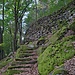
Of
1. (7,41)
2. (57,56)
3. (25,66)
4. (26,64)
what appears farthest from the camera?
(7,41)

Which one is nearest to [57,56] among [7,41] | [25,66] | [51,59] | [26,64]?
[51,59]

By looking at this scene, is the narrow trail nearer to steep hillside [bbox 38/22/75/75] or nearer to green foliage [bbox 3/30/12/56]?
steep hillside [bbox 38/22/75/75]

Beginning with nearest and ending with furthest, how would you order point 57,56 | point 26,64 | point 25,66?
point 57,56 → point 25,66 → point 26,64

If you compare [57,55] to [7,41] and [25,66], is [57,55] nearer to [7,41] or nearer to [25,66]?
[25,66]

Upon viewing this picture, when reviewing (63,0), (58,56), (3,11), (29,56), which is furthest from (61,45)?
(63,0)

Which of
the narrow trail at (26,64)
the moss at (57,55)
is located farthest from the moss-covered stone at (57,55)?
the narrow trail at (26,64)

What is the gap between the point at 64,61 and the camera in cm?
823

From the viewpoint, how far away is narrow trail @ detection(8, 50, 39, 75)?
33.2 ft

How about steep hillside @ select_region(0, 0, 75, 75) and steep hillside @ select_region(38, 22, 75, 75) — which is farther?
steep hillside @ select_region(38, 22, 75, 75)

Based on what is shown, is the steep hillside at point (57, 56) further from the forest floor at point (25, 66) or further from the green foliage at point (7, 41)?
the green foliage at point (7, 41)

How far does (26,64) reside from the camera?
36.9 ft

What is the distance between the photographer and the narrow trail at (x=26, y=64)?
33.2 feet

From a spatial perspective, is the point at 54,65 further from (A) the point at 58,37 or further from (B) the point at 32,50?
(B) the point at 32,50

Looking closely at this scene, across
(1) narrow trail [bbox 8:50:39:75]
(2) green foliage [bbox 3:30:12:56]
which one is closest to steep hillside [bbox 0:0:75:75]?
(1) narrow trail [bbox 8:50:39:75]
